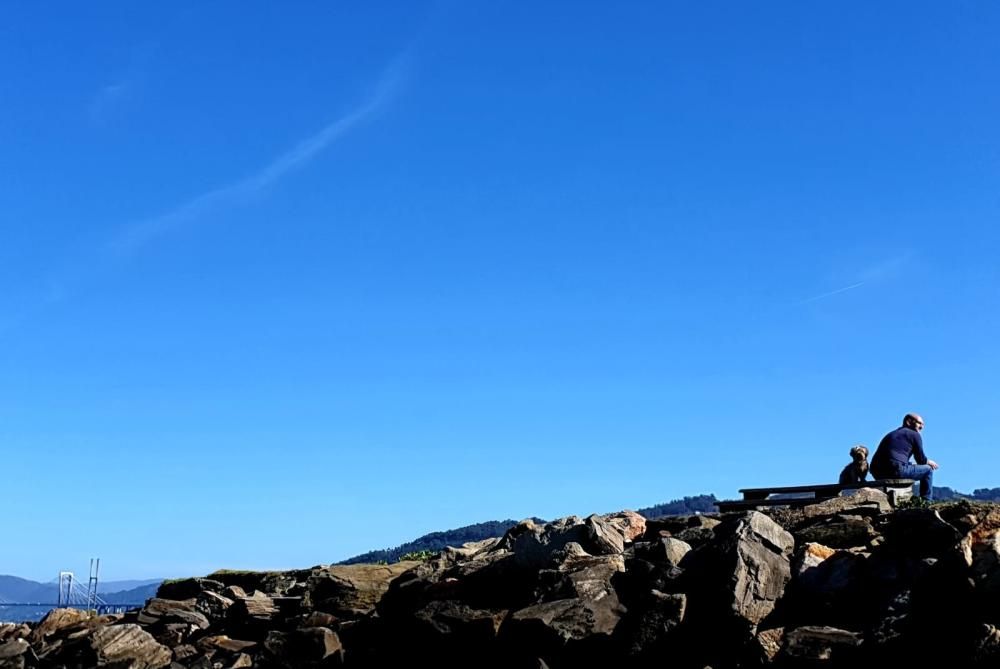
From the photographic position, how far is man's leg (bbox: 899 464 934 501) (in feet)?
80.4

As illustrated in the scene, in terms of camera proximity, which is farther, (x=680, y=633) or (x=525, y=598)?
(x=525, y=598)

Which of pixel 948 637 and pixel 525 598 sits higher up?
pixel 525 598

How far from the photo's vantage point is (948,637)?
1374 centimetres

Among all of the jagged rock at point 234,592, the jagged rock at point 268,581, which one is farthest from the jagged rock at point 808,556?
the jagged rock at point 234,592

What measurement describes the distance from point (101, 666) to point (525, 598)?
1049 cm

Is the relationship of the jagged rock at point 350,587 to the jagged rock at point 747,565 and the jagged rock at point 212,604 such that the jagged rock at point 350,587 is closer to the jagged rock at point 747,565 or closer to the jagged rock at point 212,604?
the jagged rock at point 212,604

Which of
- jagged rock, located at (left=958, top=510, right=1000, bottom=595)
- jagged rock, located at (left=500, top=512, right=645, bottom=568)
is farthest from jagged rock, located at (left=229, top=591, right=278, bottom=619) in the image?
jagged rock, located at (left=958, top=510, right=1000, bottom=595)

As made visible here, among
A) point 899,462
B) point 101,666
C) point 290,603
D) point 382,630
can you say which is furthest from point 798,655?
point 101,666

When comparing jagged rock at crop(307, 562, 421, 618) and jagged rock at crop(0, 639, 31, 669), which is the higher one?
jagged rock at crop(307, 562, 421, 618)

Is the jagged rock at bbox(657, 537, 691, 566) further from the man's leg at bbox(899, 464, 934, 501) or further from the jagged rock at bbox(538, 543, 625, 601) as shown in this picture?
the man's leg at bbox(899, 464, 934, 501)

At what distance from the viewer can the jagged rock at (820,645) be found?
47.8ft

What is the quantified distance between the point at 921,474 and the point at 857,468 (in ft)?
4.66

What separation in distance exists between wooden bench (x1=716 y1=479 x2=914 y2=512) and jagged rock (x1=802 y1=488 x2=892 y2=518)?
2.71ft

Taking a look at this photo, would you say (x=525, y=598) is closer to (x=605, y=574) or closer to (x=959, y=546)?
Result: (x=605, y=574)
